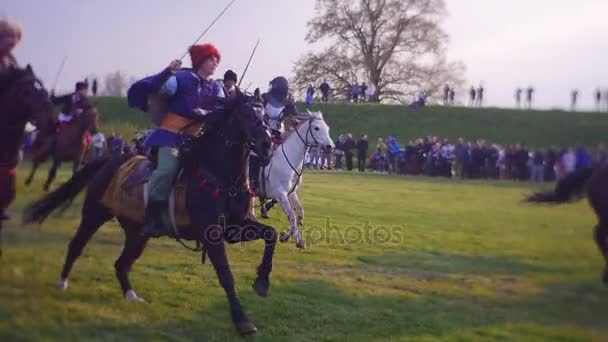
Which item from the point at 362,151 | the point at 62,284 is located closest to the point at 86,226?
the point at 62,284

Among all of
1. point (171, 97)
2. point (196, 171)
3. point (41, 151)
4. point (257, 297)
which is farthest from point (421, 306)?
point (41, 151)

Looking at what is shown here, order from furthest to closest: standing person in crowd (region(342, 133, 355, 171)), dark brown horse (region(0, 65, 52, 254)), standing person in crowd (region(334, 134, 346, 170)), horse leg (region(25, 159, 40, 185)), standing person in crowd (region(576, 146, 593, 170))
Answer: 1. standing person in crowd (region(342, 133, 355, 171))
2. standing person in crowd (region(334, 134, 346, 170))
3. horse leg (region(25, 159, 40, 185))
4. dark brown horse (region(0, 65, 52, 254))
5. standing person in crowd (region(576, 146, 593, 170))

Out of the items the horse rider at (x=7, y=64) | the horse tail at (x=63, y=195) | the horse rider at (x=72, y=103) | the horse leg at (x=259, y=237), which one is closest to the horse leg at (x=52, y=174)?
the horse rider at (x=72, y=103)

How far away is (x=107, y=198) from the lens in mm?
7207

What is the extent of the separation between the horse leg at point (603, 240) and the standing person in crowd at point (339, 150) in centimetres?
1030

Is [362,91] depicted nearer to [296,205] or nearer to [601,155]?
[296,205]

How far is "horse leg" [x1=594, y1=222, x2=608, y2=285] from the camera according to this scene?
5687 mm

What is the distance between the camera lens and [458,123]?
9.37 metres

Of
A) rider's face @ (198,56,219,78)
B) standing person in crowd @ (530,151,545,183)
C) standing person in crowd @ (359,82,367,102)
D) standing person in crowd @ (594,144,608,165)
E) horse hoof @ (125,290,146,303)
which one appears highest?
standing person in crowd @ (359,82,367,102)

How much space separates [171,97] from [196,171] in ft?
2.76

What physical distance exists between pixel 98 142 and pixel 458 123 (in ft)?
30.2

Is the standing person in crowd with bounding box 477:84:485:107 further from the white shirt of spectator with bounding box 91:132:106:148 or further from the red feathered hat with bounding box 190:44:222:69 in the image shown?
the white shirt of spectator with bounding box 91:132:106:148

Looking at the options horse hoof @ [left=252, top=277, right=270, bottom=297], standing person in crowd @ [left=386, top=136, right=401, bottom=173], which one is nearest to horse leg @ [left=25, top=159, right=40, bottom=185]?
horse hoof @ [left=252, top=277, right=270, bottom=297]

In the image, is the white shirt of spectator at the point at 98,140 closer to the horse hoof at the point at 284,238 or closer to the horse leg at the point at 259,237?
the horse hoof at the point at 284,238
